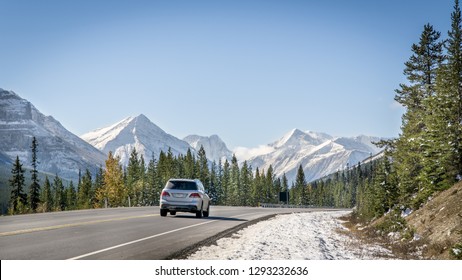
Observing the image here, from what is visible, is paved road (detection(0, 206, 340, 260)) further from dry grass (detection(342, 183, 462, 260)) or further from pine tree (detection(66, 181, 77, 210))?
pine tree (detection(66, 181, 77, 210))

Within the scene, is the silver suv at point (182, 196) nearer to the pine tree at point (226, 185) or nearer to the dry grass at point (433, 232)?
the dry grass at point (433, 232)

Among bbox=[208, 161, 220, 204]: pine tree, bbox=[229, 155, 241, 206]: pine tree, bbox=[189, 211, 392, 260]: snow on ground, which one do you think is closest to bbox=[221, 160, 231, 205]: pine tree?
bbox=[229, 155, 241, 206]: pine tree

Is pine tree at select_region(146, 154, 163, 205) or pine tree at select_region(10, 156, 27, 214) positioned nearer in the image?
pine tree at select_region(10, 156, 27, 214)

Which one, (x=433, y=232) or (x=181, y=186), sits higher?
(x=181, y=186)

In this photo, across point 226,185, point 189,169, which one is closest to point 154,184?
point 189,169

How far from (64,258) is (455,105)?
62.0 ft

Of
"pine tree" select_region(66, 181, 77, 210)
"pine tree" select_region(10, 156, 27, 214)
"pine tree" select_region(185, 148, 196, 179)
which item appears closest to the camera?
"pine tree" select_region(10, 156, 27, 214)

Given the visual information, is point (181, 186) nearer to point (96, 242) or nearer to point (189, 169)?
point (96, 242)

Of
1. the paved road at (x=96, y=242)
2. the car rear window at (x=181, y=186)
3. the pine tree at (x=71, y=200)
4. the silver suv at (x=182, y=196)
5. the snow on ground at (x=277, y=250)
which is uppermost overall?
the car rear window at (x=181, y=186)

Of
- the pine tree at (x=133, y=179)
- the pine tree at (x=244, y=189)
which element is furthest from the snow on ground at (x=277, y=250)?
the pine tree at (x=244, y=189)

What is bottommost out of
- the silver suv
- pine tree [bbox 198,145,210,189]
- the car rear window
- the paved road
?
the paved road

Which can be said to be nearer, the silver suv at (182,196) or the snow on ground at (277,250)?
the snow on ground at (277,250)

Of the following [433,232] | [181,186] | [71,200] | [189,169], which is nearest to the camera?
[433,232]
